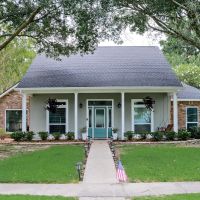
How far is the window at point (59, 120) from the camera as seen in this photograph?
29031 millimetres

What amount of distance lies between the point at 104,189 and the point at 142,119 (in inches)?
699

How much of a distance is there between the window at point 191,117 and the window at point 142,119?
12.9ft

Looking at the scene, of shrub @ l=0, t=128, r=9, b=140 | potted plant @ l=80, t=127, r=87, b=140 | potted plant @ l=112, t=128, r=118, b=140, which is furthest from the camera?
shrub @ l=0, t=128, r=9, b=140

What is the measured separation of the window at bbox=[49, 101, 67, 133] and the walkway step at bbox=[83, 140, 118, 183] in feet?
27.7

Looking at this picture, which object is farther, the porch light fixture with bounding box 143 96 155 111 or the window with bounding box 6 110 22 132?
the window with bounding box 6 110 22 132

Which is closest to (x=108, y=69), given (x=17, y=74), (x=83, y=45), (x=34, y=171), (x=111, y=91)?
(x=111, y=91)

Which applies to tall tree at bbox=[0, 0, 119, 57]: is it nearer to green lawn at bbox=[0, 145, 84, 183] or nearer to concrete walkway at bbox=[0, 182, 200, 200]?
green lawn at bbox=[0, 145, 84, 183]

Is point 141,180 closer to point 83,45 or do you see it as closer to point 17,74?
point 83,45

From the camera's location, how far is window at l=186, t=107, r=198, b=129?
104 feet

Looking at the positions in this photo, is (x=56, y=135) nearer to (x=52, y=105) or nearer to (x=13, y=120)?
(x=52, y=105)

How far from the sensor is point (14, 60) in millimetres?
49844

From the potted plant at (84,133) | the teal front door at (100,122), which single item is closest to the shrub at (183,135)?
the teal front door at (100,122)

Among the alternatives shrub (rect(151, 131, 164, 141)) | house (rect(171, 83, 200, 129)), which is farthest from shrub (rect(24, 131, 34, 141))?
house (rect(171, 83, 200, 129))

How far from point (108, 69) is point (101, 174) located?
16.3 metres
